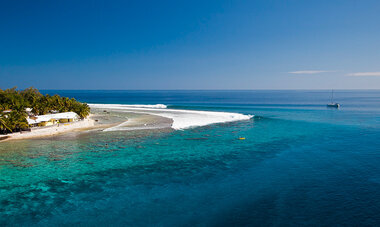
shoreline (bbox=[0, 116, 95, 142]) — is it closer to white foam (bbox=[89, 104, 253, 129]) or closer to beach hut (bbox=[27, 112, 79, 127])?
beach hut (bbox=[27, 112, 79, 127])

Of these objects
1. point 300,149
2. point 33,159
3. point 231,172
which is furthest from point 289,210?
point 33,159

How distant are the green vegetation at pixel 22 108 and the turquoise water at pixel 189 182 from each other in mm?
3948

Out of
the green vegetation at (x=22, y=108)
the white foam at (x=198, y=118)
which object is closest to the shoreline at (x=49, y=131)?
the green vegetation at (x=22, y=108)

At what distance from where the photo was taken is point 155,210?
13539mm

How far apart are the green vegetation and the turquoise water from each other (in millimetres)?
3948

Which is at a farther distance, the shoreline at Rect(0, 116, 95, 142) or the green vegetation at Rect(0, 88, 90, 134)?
the green vegetation at Rect(0, 88, 90, 134)

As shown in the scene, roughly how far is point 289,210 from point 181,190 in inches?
254

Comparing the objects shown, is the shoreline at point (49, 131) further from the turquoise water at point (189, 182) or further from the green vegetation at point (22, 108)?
the turquoise water at point (189, 182)

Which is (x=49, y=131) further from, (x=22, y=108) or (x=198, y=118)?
(x=198, y=118)

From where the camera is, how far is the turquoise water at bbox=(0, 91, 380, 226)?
12.9m

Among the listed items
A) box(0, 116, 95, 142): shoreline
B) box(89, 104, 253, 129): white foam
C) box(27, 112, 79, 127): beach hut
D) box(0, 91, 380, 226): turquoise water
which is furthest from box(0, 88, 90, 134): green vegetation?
box(89, 104, 253, 129): white foam

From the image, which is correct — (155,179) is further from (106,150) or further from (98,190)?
(106,150)

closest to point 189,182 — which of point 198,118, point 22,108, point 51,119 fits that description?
point 22,108

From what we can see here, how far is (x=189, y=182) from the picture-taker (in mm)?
17406
